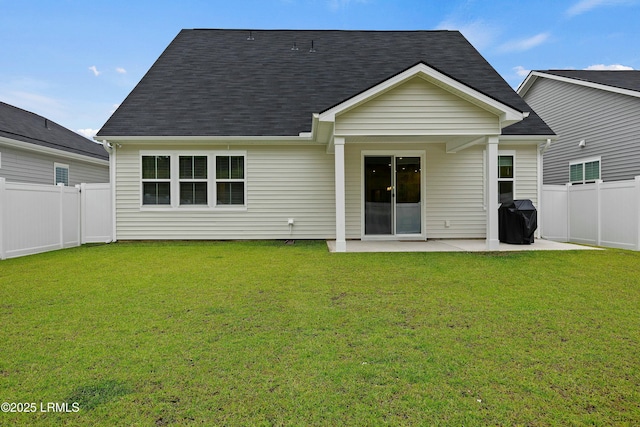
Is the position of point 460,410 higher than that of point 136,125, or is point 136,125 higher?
point 136,125

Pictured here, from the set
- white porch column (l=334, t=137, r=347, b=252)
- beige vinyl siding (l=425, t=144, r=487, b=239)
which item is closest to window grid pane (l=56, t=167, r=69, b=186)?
white porch column (l=334, t=137, r=347, b=252)

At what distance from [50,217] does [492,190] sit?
1024cm

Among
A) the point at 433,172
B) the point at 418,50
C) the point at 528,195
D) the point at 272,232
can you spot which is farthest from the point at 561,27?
the point at 272,232

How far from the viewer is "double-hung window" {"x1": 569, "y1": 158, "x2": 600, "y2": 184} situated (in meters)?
12.0

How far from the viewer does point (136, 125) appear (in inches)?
385

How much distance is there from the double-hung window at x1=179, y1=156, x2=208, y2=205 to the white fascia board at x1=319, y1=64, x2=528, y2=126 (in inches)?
164

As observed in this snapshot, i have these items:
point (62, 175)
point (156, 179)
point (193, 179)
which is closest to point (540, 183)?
point (193, 179)

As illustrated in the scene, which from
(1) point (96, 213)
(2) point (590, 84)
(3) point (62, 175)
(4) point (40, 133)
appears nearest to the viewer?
(1) point (96, 213)

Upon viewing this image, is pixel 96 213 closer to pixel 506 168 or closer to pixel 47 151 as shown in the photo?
pixel 47 151

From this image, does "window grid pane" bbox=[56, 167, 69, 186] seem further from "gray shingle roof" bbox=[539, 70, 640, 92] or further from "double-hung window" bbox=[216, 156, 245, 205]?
"gray shingle roof" bbox=[539, 70, 640, 92]

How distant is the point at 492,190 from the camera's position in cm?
792

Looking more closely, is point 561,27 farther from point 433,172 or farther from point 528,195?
point 433,172

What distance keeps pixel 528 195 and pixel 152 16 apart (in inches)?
621

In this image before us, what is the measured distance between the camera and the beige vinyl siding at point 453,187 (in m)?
10.0
